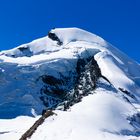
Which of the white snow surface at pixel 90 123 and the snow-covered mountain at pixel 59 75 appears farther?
the snow-covered mountain at pixel 59 75

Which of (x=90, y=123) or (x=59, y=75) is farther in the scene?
(x=59, y=75)

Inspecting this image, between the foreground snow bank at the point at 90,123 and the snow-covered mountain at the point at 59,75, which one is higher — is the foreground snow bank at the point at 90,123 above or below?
below

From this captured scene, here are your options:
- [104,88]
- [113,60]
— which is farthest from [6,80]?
[104,88]

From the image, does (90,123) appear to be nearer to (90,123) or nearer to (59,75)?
(90,123)

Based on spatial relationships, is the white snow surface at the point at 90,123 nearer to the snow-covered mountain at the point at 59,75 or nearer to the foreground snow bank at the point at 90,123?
the foreground snow bank at the point at 90,123

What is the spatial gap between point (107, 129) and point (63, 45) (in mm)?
125834

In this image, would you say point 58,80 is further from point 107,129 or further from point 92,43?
point 107,129

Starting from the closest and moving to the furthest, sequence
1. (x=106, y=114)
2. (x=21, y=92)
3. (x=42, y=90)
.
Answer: (x=106, y=114), (x=21, y=92), (x=42, y=90)

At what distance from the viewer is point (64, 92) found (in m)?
149

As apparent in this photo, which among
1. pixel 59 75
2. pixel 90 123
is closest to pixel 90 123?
pixel 90 123

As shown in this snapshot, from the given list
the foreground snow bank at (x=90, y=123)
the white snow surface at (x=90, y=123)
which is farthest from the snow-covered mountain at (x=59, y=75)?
the foreground snow bank at (x=90, y=123)

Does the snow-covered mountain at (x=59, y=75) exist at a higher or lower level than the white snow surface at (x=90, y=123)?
higher

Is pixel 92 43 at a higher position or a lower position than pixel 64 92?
higher

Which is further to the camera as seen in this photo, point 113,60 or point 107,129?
point 113,60
